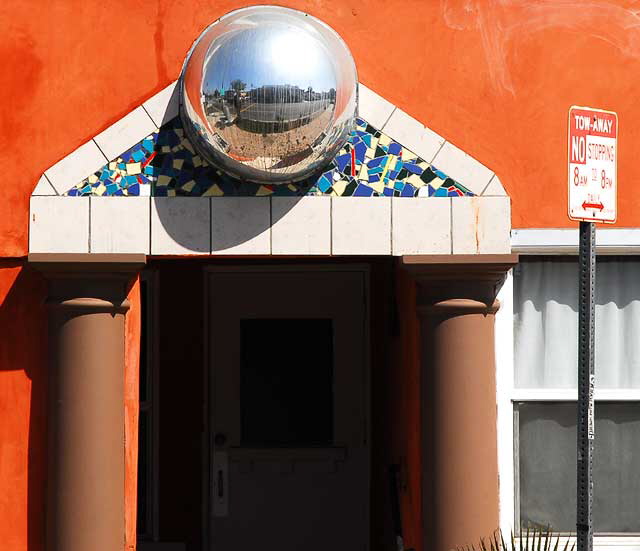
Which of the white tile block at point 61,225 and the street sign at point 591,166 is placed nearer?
the street sign at point 591,166

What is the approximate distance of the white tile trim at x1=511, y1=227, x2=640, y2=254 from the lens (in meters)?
6.44

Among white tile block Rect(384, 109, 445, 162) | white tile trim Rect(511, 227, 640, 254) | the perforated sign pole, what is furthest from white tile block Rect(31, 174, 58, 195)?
the perforated sign pole

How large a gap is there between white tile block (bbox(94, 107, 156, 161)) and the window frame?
2022 millimetres

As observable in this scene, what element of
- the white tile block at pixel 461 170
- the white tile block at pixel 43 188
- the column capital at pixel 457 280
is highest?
the white tile block at pixel 461 170

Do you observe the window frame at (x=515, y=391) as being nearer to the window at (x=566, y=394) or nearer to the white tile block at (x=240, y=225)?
the window at (x=566, y=394)

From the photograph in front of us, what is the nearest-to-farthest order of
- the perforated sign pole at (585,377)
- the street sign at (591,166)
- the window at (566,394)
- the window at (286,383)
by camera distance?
the perforated sign pole at (585,377) < the street sign at (591,166) < the window at (566,394) < the window at (286,383)

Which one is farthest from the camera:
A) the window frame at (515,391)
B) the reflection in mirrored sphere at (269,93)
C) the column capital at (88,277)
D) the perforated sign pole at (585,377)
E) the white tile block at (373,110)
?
the window frame at (515,391)

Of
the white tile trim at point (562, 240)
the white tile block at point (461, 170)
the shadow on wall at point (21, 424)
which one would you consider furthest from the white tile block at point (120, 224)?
the white tile trim at point (562, 240)

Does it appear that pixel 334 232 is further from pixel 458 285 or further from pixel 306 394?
pixel 306 394

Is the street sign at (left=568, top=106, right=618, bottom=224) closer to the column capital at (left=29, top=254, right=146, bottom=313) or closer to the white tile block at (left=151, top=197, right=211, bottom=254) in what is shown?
the white tile block at (left=151, top=197, right=211, bottom=254)

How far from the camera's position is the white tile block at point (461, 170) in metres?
6.39

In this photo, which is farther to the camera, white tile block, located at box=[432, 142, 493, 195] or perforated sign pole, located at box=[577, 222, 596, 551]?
white tile block, located at box=[432, 142, 493, 195]

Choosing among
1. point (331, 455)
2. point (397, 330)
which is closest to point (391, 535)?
point (331, 455)

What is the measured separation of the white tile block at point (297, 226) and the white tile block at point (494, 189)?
2.78 ft
